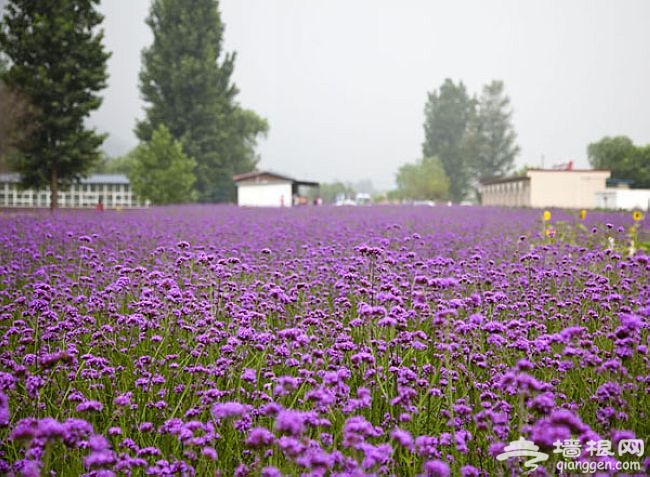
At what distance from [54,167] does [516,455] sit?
33.4 metres

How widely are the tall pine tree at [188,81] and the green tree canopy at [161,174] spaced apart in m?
10.2

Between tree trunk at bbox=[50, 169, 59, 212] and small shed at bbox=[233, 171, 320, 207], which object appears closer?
tree trunk at bbox=[50, 169, 59, 212]

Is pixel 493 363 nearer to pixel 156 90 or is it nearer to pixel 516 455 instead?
pixel 516 455

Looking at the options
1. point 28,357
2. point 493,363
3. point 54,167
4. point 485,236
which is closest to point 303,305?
point 493,363

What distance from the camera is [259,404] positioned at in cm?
386

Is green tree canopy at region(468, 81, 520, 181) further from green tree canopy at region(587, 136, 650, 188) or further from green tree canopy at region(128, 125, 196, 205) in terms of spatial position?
green tree canopy at region(128, 125, 196, 205)
